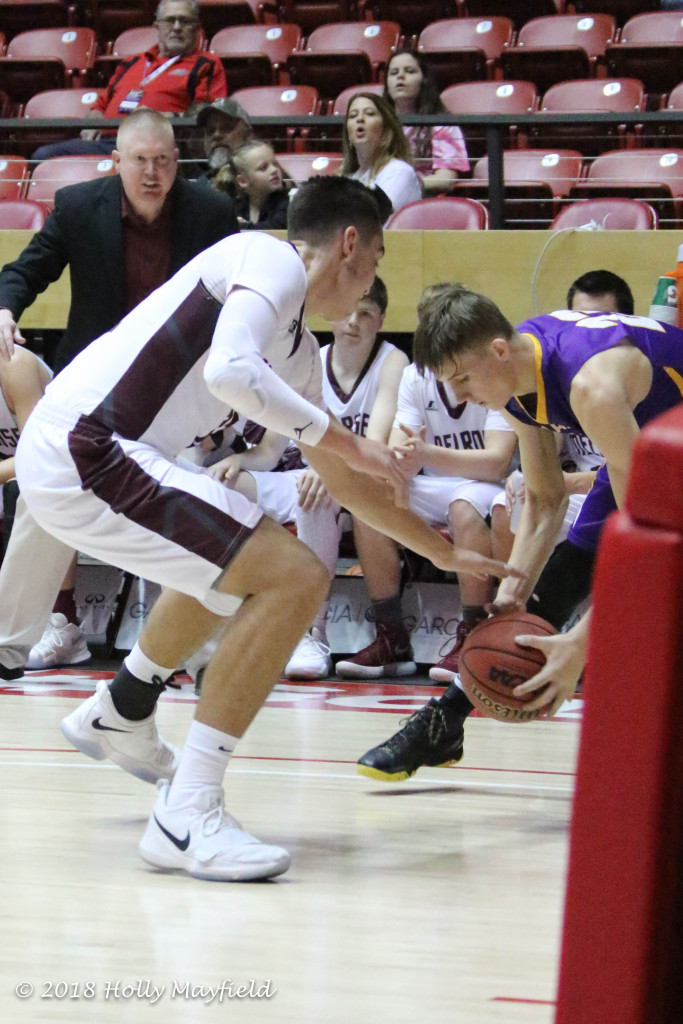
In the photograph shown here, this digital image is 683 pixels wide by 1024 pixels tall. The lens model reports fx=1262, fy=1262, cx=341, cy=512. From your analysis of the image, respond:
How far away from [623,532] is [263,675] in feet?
5.52

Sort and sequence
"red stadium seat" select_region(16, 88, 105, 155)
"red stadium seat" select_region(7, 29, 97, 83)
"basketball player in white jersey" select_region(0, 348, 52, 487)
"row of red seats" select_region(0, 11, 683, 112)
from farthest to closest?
1. "red stadium seat" select_region(7, 29, 97, 83)
2. "red stadium seat" select_region(16, 88, 105, 155)
3. "row of red seats" select_region(0, 11, 683, 112)
4. "basketball player in white jersey" select_region(0, 348, 52, 487)

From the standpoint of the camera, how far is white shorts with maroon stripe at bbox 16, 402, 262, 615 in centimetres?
269

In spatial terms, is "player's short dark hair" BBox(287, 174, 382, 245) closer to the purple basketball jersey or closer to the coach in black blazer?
the purple basketball jersey

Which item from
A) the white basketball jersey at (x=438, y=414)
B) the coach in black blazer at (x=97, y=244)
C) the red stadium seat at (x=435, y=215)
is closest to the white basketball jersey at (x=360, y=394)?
the white basketball jersey at (x=438, y=414)

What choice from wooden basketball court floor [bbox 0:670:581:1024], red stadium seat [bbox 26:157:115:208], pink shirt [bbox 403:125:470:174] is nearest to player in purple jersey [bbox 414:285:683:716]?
wooden basketball court floor [bbox 0:670:581:1024]

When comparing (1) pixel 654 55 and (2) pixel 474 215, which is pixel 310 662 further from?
(1) pixel 654 55

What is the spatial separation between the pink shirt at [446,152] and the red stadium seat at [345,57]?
5.91 feet

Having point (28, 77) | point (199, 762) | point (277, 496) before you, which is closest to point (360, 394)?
point (277, 496)

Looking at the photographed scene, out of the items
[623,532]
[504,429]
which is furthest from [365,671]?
[623,532]

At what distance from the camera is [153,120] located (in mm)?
4930

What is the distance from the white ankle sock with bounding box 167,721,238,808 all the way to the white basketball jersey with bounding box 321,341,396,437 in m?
3.13

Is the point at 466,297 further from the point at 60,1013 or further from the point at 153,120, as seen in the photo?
the point at 153,120

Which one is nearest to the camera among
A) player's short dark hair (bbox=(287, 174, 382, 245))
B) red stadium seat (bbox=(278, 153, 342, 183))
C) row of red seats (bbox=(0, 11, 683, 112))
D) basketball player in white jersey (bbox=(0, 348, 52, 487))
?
player's short dark hair (bbox=(287, 174, 382, 245))

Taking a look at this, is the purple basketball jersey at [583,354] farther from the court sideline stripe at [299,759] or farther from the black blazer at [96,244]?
the black blazer at [96,244]
